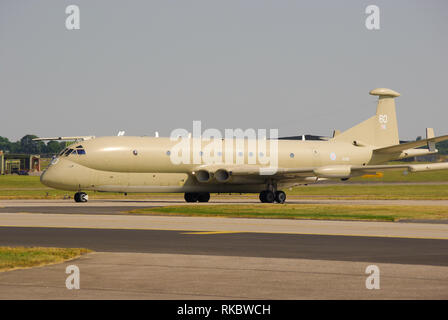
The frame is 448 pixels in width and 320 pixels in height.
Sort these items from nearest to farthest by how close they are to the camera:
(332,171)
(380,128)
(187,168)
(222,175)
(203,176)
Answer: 1. (332,171)
2. (187,168)
3. (203,176)
4. (222,175)
5. (380,128)

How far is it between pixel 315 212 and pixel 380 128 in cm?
2650

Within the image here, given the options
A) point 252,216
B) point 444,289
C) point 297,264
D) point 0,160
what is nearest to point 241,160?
point 252,216

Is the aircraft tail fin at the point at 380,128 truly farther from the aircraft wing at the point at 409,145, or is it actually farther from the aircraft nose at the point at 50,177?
the aircraft nose at the point at 50,177

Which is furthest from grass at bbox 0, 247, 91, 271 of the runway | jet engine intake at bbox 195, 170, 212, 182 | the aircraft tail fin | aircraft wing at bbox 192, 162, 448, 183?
the aircraft tail fin

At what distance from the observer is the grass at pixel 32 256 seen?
639 inches

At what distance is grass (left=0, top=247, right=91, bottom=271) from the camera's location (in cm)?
1622

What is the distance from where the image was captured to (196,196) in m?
53.3

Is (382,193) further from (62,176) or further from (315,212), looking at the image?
(315,212)

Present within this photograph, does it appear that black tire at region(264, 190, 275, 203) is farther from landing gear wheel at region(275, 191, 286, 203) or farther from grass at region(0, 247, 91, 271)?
grass at region(0, 247, 91, 271)

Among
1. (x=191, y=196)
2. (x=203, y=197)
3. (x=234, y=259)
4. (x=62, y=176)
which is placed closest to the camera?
(x=234, y=259)

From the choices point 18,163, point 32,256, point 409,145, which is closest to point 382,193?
point 409,145

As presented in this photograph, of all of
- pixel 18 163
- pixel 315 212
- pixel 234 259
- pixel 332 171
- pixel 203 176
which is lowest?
pixel 234 259
